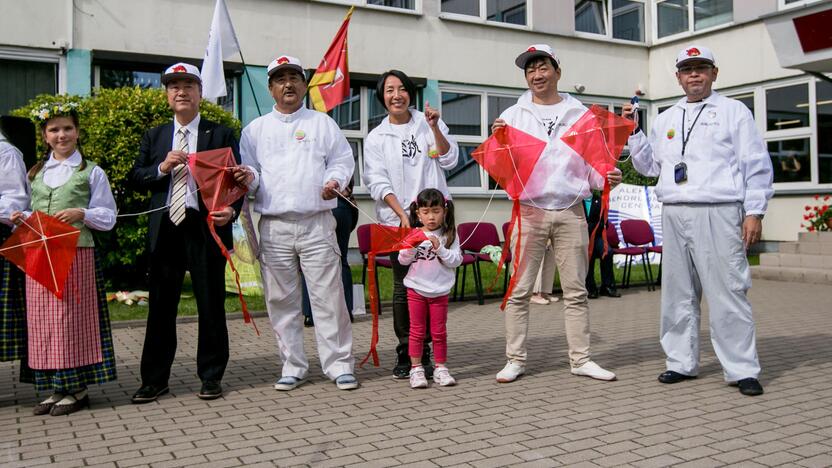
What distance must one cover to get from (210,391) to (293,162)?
5.46ft

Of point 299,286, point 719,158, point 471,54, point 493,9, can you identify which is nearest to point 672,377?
point 719,158

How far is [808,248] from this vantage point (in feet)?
48.5

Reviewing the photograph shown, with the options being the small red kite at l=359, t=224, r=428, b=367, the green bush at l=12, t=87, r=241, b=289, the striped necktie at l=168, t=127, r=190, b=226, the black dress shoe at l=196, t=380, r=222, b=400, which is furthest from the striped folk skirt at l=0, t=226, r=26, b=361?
the green bush at l=12, t=87, r=241, b=289

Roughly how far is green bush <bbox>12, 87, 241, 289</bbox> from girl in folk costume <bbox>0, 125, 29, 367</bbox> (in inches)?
211

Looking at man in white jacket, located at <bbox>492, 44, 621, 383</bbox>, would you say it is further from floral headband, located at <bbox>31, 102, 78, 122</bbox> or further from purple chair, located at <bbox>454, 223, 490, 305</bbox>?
purple chair, located at <bbox>454, 223, 490, 305</bbox>

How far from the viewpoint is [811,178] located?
17.4m

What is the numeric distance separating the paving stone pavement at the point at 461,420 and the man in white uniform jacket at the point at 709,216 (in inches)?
11.3

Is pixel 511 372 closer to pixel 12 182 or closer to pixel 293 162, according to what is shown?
pixel 293 162

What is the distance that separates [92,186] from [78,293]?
2.32 feet

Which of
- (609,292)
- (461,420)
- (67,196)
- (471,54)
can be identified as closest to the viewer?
(461,420)

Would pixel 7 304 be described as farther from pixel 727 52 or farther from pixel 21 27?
pixel 727 52

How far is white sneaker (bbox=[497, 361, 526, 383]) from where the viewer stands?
5.63 metres

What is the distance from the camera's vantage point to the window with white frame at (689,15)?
63.0ft

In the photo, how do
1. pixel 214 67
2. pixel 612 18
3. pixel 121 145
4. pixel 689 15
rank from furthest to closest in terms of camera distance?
pixel 689 15 → pixel 612 18 → pixel 121 145 → pixel 214 67
